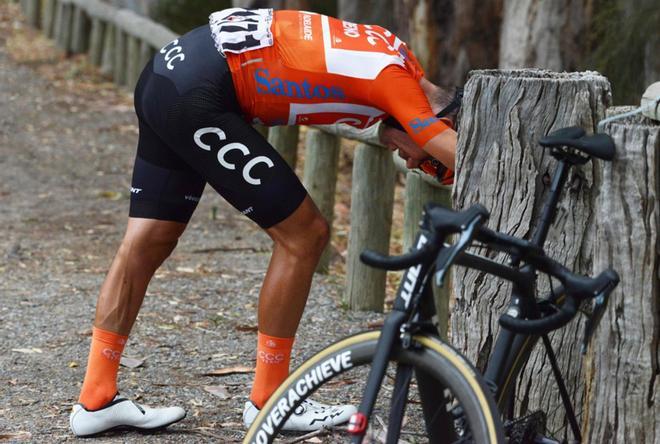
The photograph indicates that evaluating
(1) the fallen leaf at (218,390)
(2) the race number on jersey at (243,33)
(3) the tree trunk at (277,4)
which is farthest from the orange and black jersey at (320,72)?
(3) the tree trunk at (277,4)

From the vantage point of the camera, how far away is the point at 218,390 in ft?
16.3

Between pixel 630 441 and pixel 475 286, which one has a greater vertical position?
pixel 475 286

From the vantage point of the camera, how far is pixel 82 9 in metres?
14.9

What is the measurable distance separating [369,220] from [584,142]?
314cm

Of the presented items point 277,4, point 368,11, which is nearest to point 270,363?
point 277,4

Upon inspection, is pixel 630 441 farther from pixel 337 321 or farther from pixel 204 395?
pixel 337 321

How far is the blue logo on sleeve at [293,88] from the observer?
13.1ft

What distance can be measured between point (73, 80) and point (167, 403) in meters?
9.86

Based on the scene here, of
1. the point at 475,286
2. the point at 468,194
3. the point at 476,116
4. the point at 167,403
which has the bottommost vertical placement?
the point at 167,403

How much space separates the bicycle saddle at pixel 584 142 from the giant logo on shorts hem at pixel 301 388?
826 millimetres

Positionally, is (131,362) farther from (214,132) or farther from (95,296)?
(214,132)

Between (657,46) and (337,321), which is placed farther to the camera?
(657,46)

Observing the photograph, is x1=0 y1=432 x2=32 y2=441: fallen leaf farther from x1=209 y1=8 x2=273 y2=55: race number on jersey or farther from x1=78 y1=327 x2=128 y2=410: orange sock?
x1=209 y1=8 x2=273 y2=55: race number on jersey

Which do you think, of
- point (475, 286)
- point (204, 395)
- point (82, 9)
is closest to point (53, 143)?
point (82, 9)
